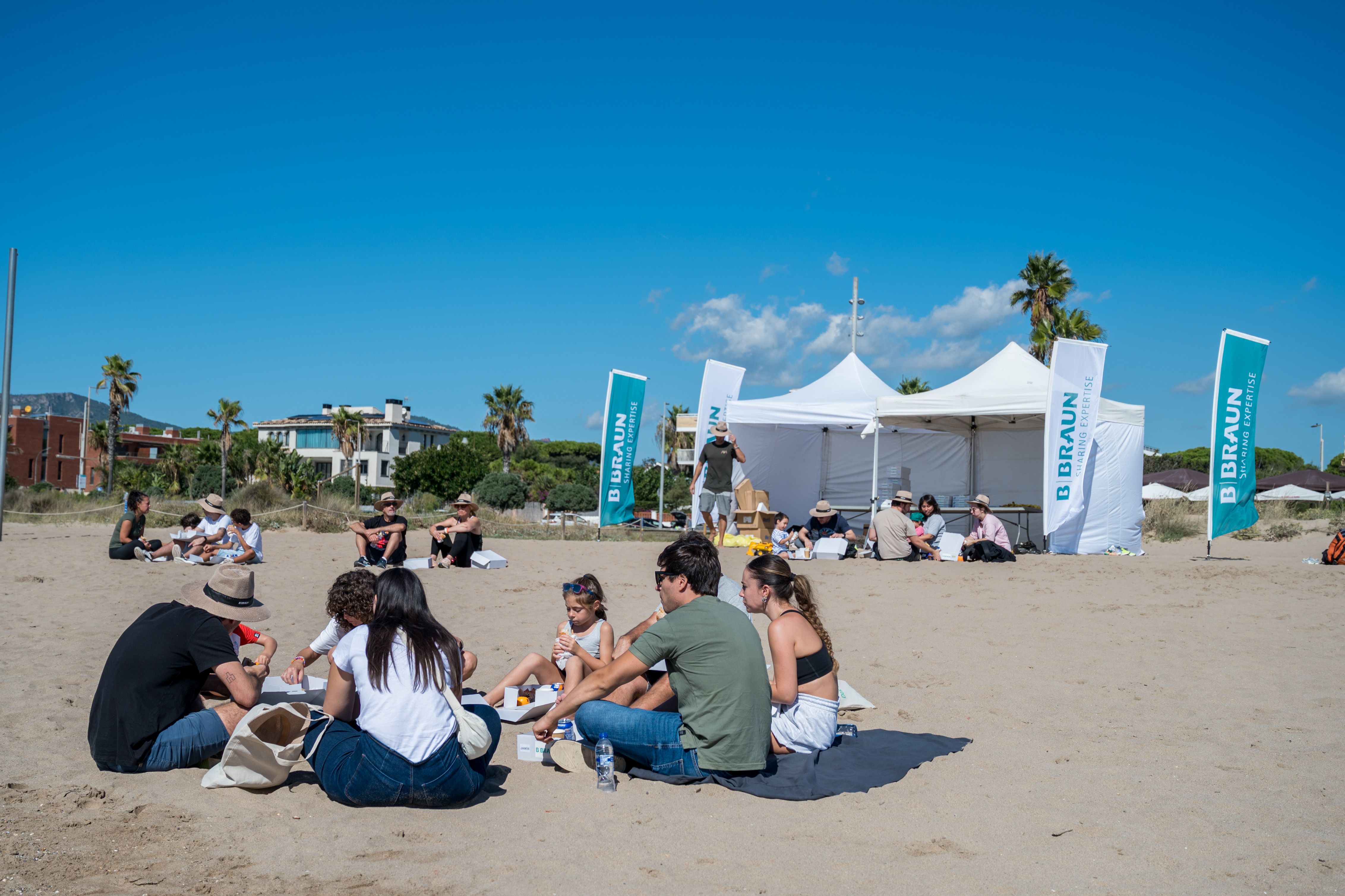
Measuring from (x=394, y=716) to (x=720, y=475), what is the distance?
9.61 m

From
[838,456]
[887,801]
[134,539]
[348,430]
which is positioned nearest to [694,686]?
[887,801]

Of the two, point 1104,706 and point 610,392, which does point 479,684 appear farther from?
point 610,392

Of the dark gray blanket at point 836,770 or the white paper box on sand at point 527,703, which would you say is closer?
the dark gray blanket at point 836,770

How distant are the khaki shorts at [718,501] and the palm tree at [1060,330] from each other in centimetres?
1617

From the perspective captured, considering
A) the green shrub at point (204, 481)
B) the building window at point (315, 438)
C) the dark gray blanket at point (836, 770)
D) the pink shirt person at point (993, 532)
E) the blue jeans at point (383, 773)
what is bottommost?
the green shrub at point (204, 481)

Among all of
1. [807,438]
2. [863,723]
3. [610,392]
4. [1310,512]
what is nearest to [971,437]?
[807,438]

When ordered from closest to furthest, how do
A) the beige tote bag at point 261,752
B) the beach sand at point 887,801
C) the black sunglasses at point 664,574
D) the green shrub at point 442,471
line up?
the beach sand at point 887,801 → the beige tote bag at point 261,752 → the black sunglasses at point 664,574 → the green shrub at point 442,471

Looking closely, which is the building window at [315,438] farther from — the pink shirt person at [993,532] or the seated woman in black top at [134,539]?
the pink shirt person at [993,532]

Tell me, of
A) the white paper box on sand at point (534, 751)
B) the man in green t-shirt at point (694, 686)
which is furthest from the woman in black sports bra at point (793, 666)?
the white paper box on sand at point (534, 751)

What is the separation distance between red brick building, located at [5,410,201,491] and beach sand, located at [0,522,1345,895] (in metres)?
57.4

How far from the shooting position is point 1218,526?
11.5m

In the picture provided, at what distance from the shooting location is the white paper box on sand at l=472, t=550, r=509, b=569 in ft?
34.9

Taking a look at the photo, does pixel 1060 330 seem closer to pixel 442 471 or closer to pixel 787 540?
pixel 787 540

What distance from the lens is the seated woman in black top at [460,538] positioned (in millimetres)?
10664
